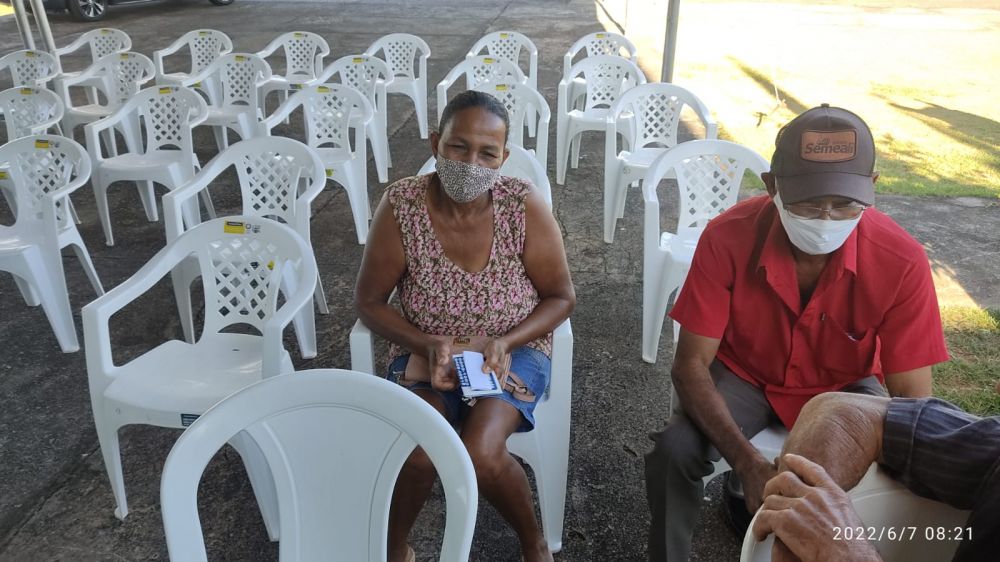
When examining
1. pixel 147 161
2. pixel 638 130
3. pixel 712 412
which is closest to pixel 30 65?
pixel 147 161

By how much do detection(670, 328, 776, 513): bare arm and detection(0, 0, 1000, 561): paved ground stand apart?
2.03ft

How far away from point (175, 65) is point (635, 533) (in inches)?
381

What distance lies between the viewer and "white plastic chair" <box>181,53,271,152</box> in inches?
219

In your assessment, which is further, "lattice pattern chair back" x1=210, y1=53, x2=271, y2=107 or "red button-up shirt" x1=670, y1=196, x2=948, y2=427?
"lattice pattern chair back" x1=210, y1=53, x2=271, y2=107

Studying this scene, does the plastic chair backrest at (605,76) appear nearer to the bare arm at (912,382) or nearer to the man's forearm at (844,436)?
the bare arm at (912,382)

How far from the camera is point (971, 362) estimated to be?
3262mm

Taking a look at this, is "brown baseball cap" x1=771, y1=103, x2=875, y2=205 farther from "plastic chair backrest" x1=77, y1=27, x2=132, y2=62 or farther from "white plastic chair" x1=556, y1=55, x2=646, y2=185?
"plastic chair backrest" x1=77, y1=27, x2=132, y2=62

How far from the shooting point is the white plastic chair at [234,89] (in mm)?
5555

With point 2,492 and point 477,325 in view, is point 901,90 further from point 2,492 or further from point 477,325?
point 2,492

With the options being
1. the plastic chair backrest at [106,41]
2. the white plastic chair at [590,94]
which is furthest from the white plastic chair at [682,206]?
the plastic chair backrest at [106,41]

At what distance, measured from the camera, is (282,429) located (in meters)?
1.54

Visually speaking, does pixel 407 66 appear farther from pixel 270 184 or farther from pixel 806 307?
pixel 806 307

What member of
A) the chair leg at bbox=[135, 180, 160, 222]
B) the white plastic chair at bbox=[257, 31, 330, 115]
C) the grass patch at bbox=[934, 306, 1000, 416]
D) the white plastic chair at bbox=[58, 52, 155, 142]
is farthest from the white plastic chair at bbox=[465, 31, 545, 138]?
the grass patch at bbox=[934, 306, 1000, 416]

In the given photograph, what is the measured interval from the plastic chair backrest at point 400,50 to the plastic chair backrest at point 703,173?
3.87m
